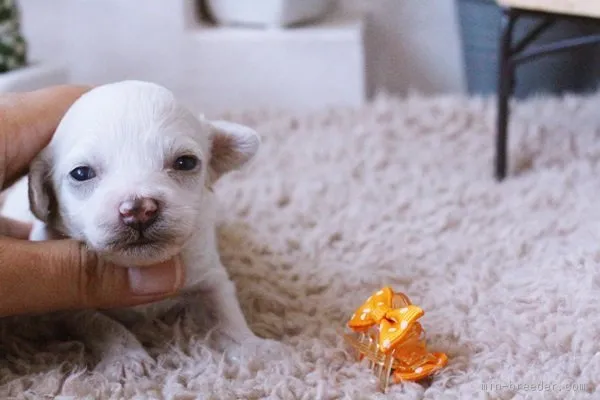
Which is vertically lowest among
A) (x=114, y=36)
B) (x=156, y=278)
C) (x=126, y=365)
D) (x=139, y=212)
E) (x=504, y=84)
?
(x=126, y=365)

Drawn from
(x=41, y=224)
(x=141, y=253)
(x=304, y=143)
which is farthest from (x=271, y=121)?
(x=141, y=253)

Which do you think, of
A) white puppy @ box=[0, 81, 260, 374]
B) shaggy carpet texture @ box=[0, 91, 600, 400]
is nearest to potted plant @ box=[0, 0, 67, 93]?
shaggy carpet texture @ box=[0, 91, 600, 400]

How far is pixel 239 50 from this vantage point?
7.73 feet

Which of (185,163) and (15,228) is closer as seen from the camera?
(185,163)

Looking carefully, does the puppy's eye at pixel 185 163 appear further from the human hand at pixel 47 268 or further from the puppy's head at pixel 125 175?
the human hand at pixel 47 268

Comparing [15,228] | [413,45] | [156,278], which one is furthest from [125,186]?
[413,45]

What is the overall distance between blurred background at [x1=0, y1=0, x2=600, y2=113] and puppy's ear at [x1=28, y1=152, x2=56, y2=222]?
4.09 feet

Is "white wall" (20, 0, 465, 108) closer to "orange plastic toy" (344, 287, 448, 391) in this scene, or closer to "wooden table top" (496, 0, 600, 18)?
"wooden table top" (496, 0, 600, 18)

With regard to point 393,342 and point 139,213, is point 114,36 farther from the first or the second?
point 393,342

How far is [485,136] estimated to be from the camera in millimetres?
2000

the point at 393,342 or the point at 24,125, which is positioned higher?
the point at 24,125

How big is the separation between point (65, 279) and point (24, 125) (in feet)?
0.82

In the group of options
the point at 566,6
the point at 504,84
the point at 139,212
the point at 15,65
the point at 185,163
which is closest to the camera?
the point at 139,212

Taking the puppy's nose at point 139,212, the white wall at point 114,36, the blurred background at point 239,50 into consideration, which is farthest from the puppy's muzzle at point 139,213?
the white wall at point 114,36
